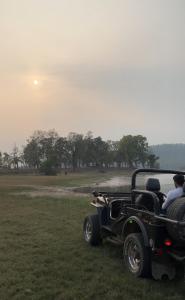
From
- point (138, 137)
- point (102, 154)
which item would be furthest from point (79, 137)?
point (138, 137)

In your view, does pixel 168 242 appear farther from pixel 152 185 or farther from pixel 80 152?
pixel 80 152

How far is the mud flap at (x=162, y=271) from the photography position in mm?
6215

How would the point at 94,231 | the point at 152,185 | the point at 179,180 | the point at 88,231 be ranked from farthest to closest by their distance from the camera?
the point at 88,231, the point at 94,231, the point at 152,185, the point at 179,180

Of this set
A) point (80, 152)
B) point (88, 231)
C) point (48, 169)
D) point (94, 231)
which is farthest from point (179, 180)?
point (80, 152)

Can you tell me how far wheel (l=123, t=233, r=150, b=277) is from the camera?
20.9ft

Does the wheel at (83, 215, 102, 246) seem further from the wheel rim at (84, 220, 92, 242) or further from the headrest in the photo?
the headrest

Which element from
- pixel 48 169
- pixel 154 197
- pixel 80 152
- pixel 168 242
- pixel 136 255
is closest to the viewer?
pixel 168 242

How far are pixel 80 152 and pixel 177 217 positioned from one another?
130 m

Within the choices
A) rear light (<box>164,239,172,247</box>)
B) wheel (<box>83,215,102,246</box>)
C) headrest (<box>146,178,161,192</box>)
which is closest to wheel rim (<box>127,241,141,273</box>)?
rear light (<box>164,239,172,247</box>)

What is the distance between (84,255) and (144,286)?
236cm

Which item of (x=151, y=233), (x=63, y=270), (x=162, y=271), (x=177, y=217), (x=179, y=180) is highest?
(x=179, y=180)

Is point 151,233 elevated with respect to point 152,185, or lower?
lower

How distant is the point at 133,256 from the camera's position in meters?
6.97

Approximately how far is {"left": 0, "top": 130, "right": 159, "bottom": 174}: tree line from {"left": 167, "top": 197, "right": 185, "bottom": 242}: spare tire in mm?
111911
